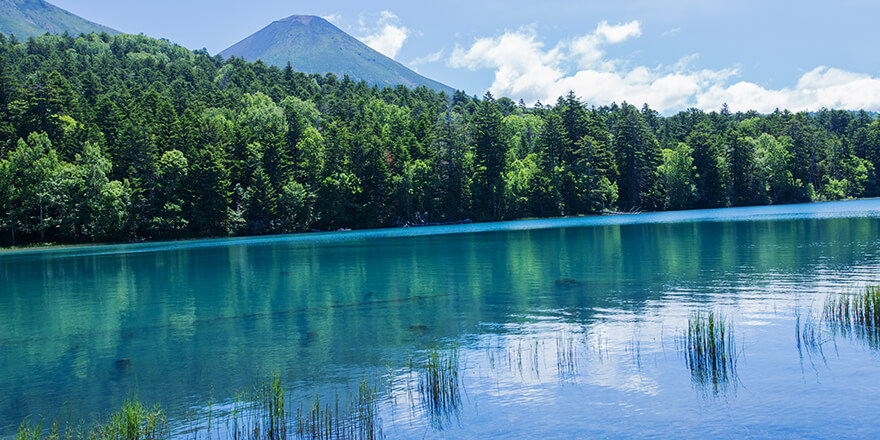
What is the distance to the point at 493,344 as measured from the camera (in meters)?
16.5

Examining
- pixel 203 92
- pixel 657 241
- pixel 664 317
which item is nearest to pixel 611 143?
pixel 657 241

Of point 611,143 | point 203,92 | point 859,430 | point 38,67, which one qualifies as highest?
point 38,67

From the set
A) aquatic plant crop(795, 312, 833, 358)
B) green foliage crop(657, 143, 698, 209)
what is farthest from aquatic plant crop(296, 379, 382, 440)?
green foliage crop(657, 143, 698, 209)

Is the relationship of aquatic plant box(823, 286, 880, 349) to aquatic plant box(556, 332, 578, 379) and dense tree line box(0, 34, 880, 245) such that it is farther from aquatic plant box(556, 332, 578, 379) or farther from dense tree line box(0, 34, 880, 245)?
dense tree line box(0, 34, 880, 245)

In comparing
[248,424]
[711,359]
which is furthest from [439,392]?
[711,359]

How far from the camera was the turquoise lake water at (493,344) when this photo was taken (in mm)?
10945

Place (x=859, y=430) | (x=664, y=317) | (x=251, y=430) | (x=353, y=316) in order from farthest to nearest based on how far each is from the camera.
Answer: (x=353, y=316) → (x=664, y=317) → (x=251, y=430) → (x=859, y=430)

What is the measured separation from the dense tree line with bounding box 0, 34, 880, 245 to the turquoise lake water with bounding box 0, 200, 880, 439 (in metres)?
55.5

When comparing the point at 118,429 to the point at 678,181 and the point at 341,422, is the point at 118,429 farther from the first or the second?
the point at 678,181

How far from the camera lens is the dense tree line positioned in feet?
281

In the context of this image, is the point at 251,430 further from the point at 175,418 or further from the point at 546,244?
the point at 546,244

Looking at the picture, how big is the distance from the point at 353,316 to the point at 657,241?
33.7m

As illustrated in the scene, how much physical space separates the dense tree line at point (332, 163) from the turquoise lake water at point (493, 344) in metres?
55.5

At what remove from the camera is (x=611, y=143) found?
123938 millimetres
